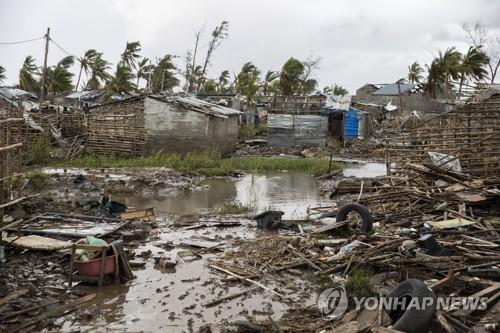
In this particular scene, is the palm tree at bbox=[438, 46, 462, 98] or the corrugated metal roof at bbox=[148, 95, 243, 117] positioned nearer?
the corrugated metal roof at bbox=[148, 95, 243, 117]

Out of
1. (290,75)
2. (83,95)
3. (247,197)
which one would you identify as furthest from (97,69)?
(247,197)

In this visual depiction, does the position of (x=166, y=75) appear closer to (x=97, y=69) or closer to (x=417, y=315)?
(x=97, y=69)

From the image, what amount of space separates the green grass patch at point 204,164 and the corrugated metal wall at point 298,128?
7353 millimetres

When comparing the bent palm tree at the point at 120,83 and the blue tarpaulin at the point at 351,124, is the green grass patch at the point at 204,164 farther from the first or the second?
the bent palm tree at the point at 120,83

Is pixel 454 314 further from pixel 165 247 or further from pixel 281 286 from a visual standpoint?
pixel 165 247

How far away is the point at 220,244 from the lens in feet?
27.5

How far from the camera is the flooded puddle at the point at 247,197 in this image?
12180 millimetres

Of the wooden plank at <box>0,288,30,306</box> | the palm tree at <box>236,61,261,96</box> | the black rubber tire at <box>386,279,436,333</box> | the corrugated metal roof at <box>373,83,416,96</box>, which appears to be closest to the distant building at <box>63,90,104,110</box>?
the palm tree at <box>236,61,261,96</box>

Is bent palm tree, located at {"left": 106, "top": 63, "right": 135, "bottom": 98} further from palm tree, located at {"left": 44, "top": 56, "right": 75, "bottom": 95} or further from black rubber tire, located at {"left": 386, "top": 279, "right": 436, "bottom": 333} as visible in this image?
black rubber tire, located at {"left": 386, "top": 279, "right": 436, "bottom": 333}

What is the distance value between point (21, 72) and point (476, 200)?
3553 centimetres

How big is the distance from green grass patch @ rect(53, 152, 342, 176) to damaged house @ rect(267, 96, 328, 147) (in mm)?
7377

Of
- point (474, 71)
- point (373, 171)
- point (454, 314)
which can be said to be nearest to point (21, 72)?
point (373, 171)

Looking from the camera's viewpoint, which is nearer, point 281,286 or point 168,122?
point 281,286

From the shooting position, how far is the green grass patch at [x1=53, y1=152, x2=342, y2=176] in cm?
1816
